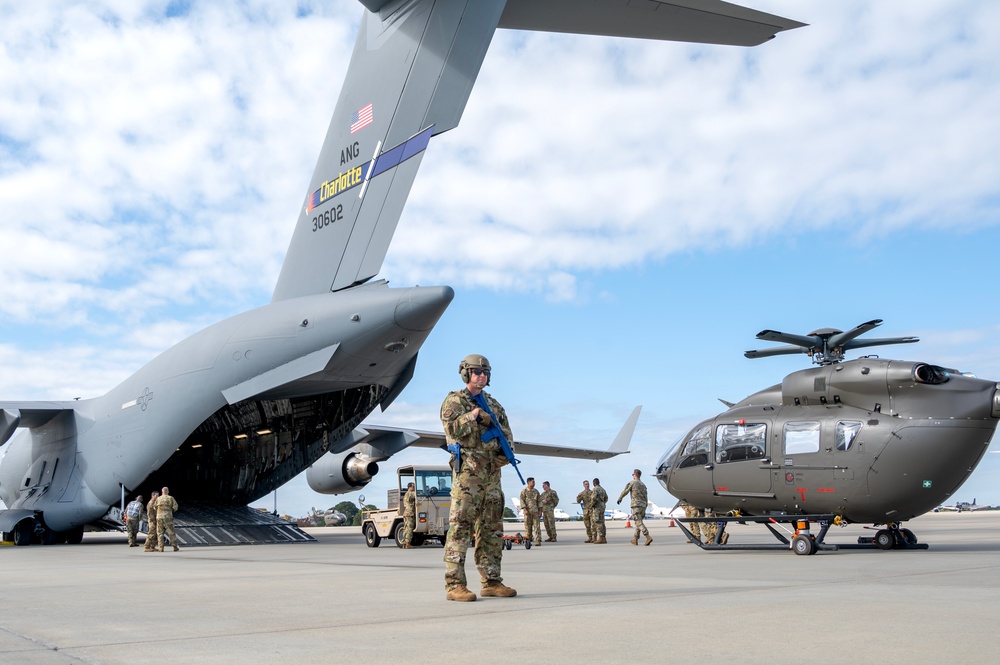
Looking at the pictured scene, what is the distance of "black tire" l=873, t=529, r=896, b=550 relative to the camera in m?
12.8

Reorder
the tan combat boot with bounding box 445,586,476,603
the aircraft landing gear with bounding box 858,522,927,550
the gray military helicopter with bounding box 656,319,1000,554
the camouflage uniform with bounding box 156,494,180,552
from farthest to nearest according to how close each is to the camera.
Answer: the camouflage uniform with bounding box 156,494,180,552
the aircraft landing gear with bounding box 858,522,927,550
the gray military helicopter with bounding box 656,319,1000,554
the tan combat boot with bounding box 445,586,476,603

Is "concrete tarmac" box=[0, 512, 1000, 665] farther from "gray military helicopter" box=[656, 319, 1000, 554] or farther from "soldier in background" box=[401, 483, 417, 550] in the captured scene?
"soldier in background" box=[401, 483, 417, 550]

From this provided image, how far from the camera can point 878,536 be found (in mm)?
12945

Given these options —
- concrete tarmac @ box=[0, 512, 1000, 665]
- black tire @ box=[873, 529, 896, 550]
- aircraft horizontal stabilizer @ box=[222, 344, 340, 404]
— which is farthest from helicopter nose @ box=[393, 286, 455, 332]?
black tire @ box=[873, 529, 896, 550]

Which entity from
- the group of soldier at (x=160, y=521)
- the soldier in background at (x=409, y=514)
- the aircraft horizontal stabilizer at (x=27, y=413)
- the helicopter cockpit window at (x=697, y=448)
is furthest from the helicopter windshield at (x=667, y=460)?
the aircraft horizontal stabilizer at (x=27, y=413)

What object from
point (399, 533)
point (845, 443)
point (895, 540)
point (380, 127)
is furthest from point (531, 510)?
point (380, 127)

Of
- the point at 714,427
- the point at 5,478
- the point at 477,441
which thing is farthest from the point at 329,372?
the point at 5,478

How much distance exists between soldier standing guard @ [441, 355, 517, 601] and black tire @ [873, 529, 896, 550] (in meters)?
8.50

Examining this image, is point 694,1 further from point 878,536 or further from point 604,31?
point 878,536

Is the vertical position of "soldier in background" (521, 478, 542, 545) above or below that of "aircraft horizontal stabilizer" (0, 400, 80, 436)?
below

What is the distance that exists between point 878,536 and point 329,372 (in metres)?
8.88

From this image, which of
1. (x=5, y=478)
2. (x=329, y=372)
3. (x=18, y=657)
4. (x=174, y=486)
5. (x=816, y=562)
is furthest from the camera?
(x=5, y=478)

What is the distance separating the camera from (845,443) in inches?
474

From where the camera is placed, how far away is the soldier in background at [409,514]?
612 inches
